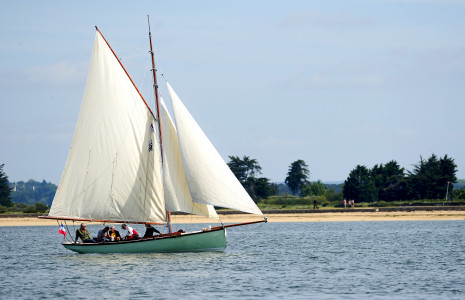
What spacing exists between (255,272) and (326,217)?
59.7 m

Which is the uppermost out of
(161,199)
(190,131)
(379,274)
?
(190,131)

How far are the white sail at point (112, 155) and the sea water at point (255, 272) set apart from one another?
3.03m

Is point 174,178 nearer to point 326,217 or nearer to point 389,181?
point 326,217

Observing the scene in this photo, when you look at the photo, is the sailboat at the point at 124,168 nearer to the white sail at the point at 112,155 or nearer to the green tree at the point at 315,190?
the white sail at the point at 112,155

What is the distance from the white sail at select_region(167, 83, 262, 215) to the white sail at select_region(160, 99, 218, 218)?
111 cm

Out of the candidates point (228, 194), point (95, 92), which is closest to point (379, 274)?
point (228, 194)

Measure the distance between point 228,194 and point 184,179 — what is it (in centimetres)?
307

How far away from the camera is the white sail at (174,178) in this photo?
1831 inches

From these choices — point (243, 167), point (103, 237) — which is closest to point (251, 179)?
point (243, 167)

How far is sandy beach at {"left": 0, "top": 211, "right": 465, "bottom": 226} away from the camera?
9500cm

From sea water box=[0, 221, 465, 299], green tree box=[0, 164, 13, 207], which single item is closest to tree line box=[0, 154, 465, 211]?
green tree box=[0, 164, 13, 207]

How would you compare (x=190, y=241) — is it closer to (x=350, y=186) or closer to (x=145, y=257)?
(x=145, y=257)

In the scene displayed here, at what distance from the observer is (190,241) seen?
1838 inches

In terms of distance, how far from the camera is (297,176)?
192500 millimetres
